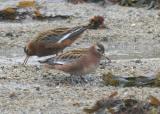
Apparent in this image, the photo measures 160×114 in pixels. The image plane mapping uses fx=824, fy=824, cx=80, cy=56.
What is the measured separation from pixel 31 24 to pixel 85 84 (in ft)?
16.6

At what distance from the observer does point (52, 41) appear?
40.0 feet

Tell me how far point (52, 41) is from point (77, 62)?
2.08 metres

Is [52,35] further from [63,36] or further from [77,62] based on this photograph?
[77,62]

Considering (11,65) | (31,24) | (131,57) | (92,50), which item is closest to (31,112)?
(92,50)

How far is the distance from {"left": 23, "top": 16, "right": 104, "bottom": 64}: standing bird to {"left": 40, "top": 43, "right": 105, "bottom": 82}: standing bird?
1.53 metres

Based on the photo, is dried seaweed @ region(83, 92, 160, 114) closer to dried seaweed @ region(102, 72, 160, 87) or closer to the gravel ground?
the gravel ground

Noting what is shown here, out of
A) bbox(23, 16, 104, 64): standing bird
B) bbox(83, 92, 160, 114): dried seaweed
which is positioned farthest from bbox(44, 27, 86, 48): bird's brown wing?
bbox(83, 92, 160, 114): dried seaweed

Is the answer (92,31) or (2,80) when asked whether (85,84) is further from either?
(92,31)

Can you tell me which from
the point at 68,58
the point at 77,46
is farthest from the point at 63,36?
the point at 68,58

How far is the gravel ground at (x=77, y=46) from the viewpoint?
9.05m

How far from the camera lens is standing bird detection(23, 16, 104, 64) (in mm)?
11977

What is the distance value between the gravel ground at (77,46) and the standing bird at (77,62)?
0.17m

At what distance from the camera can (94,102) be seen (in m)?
8.91

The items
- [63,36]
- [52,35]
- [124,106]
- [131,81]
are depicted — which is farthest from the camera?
[52,35]
